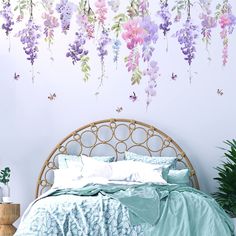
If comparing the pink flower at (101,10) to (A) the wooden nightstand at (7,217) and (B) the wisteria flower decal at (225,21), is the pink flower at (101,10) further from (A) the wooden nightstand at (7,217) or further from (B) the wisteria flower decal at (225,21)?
(A) the wooden nightstand at (7,217)

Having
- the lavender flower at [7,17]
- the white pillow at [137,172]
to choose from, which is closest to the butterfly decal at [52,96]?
the lavender flower at [7,17]

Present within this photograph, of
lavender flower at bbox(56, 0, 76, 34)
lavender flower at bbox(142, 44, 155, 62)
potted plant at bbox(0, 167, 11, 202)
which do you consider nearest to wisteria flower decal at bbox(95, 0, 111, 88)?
lavender flower at bbox(56, 0, 76, 34)

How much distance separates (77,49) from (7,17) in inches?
30.4

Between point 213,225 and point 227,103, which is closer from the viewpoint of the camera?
point 213,225

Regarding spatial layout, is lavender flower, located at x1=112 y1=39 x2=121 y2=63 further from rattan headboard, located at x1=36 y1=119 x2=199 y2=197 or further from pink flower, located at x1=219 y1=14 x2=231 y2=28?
pink flower, located at x1=219 y1=14 x2=231 y2=28

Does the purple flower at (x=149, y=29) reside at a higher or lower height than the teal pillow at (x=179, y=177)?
higher

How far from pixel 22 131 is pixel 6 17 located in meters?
1.16

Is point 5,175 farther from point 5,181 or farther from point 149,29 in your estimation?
point 149,29

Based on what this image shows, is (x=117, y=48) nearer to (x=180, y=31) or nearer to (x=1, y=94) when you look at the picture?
(x=180, y=31)

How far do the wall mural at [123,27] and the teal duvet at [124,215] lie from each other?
66.7 inches

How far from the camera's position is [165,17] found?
6.07 metres

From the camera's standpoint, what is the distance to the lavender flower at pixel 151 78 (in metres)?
6.00

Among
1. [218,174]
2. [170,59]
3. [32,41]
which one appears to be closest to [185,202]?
[218,174]

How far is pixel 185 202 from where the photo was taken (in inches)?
175
